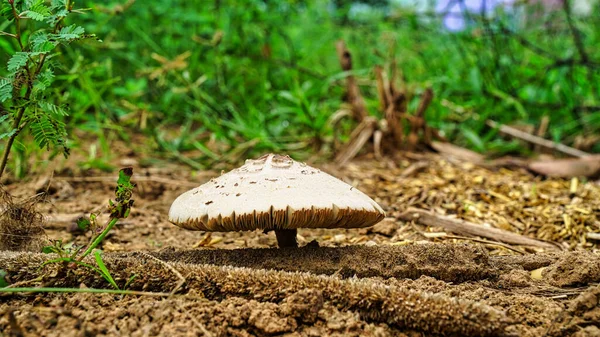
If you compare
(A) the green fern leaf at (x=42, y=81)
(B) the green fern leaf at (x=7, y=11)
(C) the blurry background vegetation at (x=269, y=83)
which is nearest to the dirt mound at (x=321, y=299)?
(A) the green fern leaf at (x=42, y=81)

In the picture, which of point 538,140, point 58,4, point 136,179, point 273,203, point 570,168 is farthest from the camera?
point 538,140

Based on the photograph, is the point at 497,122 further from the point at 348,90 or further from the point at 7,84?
the point at 7,84

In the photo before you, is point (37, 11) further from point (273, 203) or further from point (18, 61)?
point (273, 203)

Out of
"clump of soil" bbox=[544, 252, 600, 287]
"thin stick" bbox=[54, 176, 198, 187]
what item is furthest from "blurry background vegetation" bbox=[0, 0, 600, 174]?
"clump of soil" bbox=[544, 252, 600, 287]

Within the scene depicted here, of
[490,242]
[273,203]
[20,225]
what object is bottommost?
[490,242]

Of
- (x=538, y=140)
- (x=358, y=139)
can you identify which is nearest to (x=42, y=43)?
(x=358, y=139)

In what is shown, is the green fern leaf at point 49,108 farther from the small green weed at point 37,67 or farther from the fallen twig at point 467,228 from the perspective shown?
the fallen twig at point 467,228

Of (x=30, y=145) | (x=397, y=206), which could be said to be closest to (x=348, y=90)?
(x=397, y=206)

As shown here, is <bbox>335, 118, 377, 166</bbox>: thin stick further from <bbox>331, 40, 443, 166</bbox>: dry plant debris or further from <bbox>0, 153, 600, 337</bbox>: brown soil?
<bbox>0, 153, 600, 337</bbox>: brown soil
